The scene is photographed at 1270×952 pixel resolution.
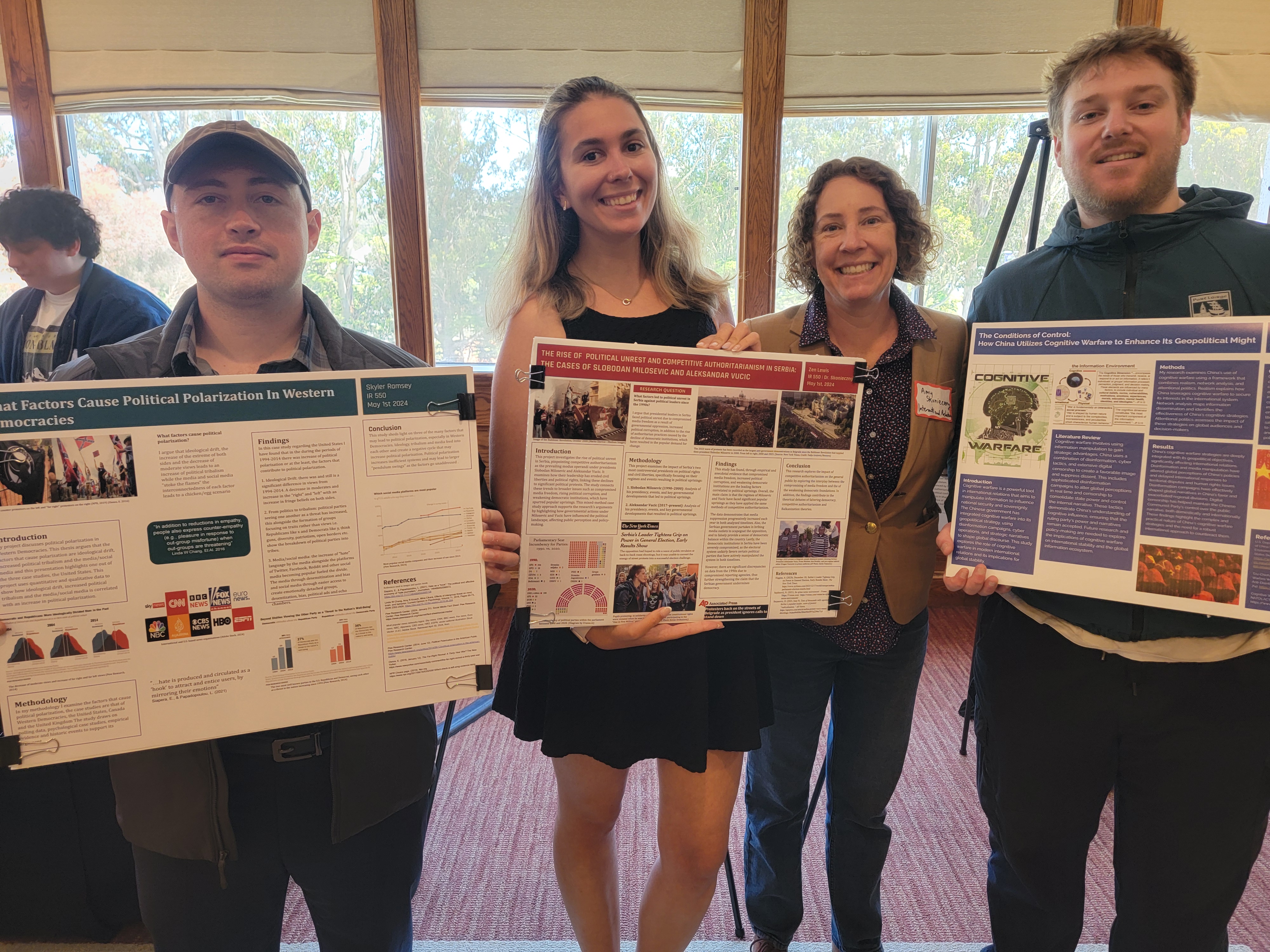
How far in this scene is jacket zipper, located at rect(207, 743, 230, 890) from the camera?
3.69 feet

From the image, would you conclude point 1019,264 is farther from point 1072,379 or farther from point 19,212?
point 19,212

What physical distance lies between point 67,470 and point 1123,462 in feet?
5.90

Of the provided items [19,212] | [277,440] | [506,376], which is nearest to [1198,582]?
[506,376]

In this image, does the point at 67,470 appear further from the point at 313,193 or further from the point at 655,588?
the point at 313,193

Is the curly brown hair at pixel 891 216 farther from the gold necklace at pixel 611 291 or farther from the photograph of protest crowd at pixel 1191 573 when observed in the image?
the photograph of protest crowd at pixel 1191 573

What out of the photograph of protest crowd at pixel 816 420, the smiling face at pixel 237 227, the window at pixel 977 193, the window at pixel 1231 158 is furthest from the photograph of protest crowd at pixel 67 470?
the window at pixel 1231 158

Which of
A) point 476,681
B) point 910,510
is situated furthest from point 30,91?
point 910,510

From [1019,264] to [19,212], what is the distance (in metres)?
3.77

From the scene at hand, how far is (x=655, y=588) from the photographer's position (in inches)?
50.5

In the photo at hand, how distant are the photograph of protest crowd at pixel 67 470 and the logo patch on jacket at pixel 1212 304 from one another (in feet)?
6.27

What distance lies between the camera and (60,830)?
1823 mm

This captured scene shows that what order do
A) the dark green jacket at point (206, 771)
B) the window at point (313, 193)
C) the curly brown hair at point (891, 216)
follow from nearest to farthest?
the dark green jacket at point (206, 771)
the curly brown hair at point (891, 216)
the window at point (313, 193)

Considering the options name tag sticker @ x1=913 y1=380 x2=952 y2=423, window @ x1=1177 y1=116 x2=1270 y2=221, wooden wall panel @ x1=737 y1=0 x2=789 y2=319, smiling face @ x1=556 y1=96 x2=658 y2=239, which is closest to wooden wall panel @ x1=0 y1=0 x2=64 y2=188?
wooden wall panel @ x1=737 y1=0 x2=789 y2=319

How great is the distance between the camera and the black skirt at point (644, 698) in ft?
4.48
